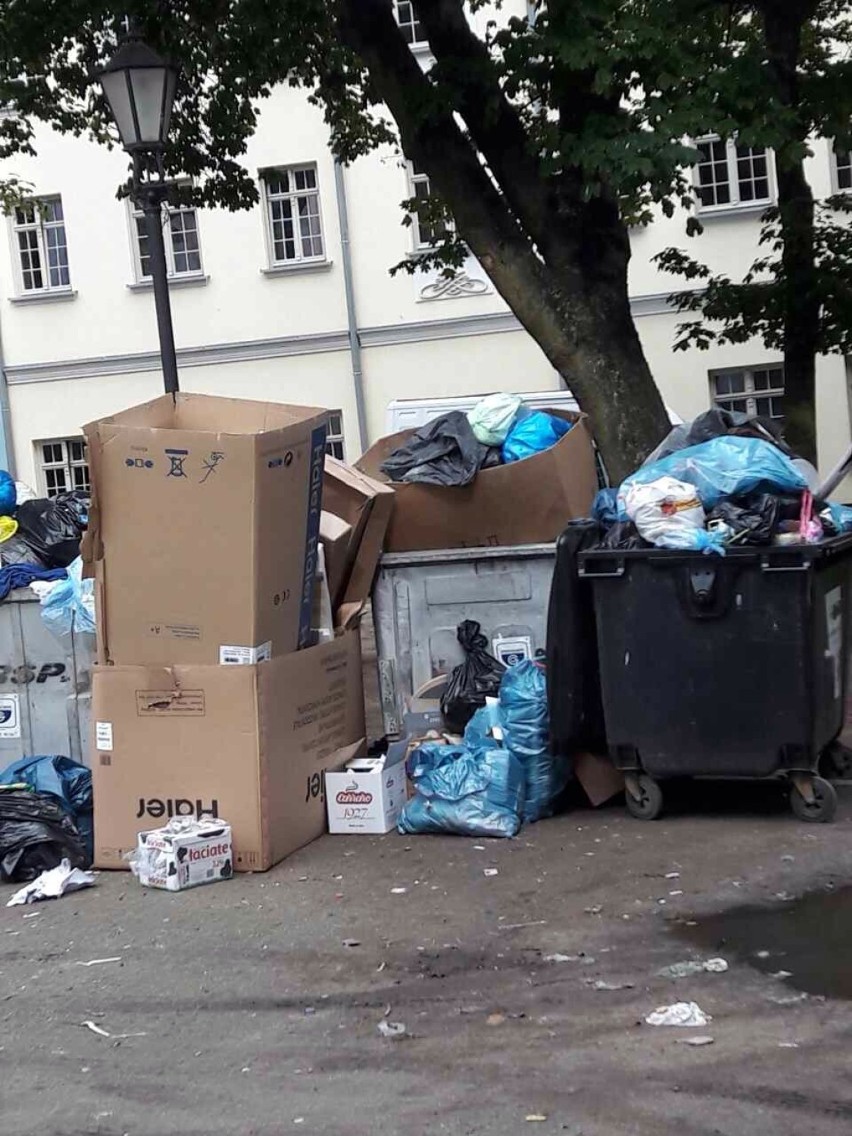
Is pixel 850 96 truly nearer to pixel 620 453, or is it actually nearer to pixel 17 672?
pixel 620 453

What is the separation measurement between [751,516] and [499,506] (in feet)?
6.62

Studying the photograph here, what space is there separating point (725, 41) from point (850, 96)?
125 centimetres

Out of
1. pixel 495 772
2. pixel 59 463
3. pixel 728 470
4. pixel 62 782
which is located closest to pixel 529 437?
pixel 728 470

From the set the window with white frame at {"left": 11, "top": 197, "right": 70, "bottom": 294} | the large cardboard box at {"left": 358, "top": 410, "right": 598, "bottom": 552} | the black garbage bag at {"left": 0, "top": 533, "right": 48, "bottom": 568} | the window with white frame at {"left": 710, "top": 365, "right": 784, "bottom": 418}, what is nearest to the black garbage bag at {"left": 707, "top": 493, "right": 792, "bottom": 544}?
the large cardboard box at {"left": 358, "top": 410, "right": 598, "bottom": 552}

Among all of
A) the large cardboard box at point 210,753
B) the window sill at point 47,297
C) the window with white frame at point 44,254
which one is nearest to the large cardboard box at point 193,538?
the large cardboard box at point 210,753

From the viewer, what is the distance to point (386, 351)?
73.7ft

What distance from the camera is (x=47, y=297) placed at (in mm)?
23656

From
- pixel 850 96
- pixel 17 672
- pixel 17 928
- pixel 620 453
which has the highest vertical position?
pixel 850 96

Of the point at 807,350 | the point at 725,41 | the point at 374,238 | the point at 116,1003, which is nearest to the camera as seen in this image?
the point at 116,1003

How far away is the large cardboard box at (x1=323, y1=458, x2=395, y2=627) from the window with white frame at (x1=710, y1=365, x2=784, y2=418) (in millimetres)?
14583

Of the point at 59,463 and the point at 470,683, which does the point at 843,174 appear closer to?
the point at 59,463

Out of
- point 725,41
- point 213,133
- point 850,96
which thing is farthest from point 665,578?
point 213,133

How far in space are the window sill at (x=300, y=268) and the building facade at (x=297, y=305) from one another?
3cm

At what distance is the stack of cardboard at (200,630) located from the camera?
6.31 meters
